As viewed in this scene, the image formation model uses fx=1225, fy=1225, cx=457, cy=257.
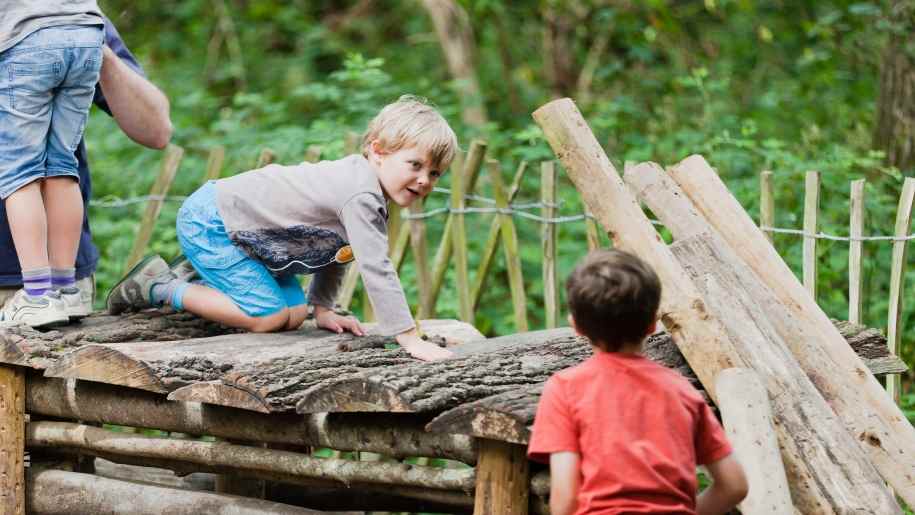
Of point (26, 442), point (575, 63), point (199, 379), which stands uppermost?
point (575, 63)

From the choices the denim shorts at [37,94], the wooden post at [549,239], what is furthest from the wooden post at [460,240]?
the denim shorts at [37,94]

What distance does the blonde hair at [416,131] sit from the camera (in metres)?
3.82

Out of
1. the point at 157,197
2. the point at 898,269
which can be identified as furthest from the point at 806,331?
the point at 157,197

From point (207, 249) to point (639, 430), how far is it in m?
2.21

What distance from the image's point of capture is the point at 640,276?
2422mm

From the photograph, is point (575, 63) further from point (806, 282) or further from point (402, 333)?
point (402, 333)

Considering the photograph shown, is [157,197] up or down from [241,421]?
up

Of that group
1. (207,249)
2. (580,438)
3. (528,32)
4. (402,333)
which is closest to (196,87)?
(528,32)

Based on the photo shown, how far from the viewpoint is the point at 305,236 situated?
4090 mm

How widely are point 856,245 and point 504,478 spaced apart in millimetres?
1958

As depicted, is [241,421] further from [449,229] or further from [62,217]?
[449,229]

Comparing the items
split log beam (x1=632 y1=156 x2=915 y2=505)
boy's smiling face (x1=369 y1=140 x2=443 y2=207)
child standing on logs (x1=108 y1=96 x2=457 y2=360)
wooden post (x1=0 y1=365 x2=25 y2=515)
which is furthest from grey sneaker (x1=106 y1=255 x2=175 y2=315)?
split log beam (x1=632 y1=156 x2=915 y2=505)

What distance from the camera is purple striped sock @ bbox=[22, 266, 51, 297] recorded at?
4020mm

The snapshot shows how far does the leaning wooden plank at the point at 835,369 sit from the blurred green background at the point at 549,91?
1431 mm
